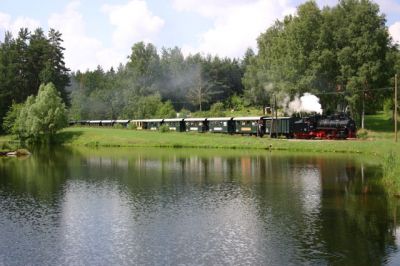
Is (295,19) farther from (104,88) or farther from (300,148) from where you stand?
(104,88)

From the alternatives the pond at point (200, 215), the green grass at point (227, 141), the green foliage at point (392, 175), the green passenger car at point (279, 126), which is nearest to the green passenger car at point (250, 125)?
the green passenger car at point (279, 126)

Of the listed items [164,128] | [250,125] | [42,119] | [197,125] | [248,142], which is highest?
[42,119]

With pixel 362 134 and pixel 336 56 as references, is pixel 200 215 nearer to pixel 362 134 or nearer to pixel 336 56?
pixel 362 134

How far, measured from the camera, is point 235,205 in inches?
1420

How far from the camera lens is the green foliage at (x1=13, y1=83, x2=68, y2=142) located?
100625mm

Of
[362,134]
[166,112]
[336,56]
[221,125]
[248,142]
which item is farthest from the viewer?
[166,112]

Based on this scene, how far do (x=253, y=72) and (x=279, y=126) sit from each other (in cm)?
2920

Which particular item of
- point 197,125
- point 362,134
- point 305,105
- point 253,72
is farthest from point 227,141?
point 253,72

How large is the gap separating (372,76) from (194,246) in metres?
70.7

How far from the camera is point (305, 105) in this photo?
9544 centimetres

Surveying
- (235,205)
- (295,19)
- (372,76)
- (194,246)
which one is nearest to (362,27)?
(372,76)

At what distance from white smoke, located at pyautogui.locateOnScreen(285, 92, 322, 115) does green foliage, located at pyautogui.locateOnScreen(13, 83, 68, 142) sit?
43680 mm

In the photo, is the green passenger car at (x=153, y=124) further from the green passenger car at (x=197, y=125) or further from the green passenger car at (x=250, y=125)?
the green passenger car at (x=250, y=125)

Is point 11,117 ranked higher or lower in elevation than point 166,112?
lower
